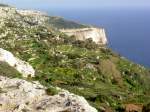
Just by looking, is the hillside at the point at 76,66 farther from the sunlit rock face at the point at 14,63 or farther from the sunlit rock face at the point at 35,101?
the sunlit rock face at the point at 35,101

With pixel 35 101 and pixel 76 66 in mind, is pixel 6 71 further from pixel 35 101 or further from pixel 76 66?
pixel 76 66

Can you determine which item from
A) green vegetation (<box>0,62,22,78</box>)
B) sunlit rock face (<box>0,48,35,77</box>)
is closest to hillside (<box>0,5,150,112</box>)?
sunlit rock face (<box>0,48,35,77</box>)

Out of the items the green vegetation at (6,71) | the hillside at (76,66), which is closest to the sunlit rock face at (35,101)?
the green vegetation at (6,71)

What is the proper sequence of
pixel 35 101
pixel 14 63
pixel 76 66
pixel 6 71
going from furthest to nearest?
pixel 76 66
pixel 14 63
pixel 6 71
pixel 35 101

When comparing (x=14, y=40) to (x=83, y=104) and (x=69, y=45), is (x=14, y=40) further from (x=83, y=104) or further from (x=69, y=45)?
(x=83, y=104)

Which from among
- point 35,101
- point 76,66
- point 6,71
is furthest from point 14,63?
point 76,66

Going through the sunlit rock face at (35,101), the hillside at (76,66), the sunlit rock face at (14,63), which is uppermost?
the sunlit rock face at (35,101)

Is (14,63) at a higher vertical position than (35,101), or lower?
lower

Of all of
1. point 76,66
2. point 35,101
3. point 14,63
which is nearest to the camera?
point 35,101
